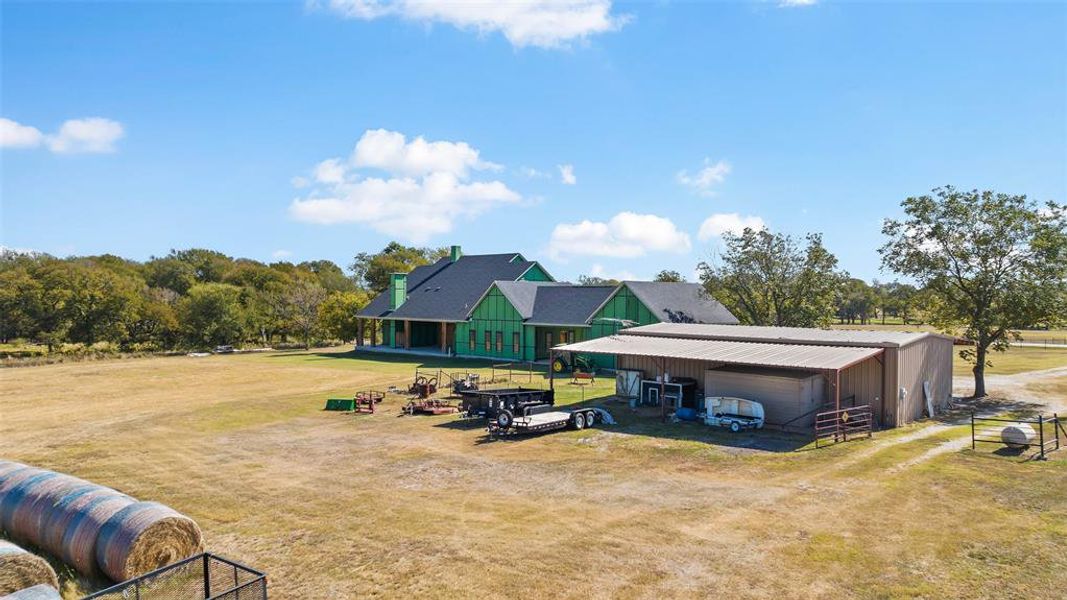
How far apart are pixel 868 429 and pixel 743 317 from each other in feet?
97.8

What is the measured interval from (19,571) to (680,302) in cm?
4298

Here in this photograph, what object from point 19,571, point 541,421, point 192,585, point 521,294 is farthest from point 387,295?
point 19,571

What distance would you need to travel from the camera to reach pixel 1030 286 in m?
31.5

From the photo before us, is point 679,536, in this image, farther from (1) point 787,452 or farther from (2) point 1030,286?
(2) point 1030,286

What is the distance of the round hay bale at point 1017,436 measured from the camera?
806 inches

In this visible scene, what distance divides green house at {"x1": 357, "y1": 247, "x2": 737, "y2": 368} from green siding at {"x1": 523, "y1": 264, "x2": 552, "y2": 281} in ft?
0.31

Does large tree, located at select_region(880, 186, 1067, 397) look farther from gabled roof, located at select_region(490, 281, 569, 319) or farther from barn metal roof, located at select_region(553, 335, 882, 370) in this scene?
gabled roof, located at select_region(490, 281, 569, 319)

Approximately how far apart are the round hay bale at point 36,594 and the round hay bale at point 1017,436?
2460cm

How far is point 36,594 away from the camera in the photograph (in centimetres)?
918

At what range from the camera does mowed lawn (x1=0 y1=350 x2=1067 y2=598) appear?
11.8 metres

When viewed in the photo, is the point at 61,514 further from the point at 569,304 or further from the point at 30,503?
the point at 569,304

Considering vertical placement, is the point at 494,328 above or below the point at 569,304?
below

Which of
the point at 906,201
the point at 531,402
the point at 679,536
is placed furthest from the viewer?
the point at 906,201

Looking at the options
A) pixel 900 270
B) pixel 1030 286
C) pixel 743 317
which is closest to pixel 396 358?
pixel 743 317
